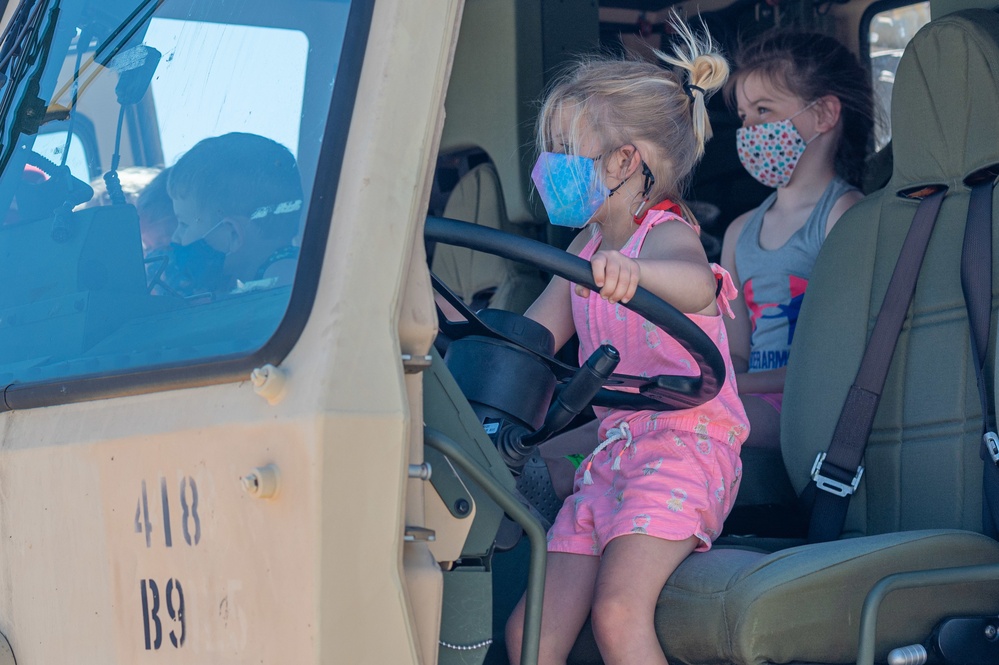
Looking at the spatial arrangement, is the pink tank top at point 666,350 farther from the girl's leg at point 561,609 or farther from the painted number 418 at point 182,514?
the painted number 418 at point 182,514

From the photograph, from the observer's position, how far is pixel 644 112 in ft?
6.85

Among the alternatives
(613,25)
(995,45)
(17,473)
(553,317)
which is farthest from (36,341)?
(613,25)

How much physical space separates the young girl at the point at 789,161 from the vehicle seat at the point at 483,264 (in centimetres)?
59

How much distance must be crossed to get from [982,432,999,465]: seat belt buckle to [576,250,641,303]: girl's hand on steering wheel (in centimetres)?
67

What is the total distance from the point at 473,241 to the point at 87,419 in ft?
1.63

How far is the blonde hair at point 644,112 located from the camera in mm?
2029

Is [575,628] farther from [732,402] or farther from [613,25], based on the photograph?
[613,25]

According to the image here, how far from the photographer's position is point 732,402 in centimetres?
201

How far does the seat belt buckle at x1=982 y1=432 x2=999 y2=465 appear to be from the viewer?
174 centimetres

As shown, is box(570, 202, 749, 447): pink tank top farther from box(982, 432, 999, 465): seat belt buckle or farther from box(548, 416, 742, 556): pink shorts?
box(982, 432, 999, 465): seat belt buckle

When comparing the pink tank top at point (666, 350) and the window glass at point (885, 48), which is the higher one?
the window glass at point (885, 48)

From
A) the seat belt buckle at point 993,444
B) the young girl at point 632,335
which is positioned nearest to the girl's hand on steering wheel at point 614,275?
the young girl at point 632,335

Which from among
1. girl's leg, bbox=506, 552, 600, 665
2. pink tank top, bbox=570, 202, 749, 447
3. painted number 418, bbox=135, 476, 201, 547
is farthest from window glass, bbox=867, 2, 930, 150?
painted number 418, bbox=135, 476, 201, 547

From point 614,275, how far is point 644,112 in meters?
0.74
